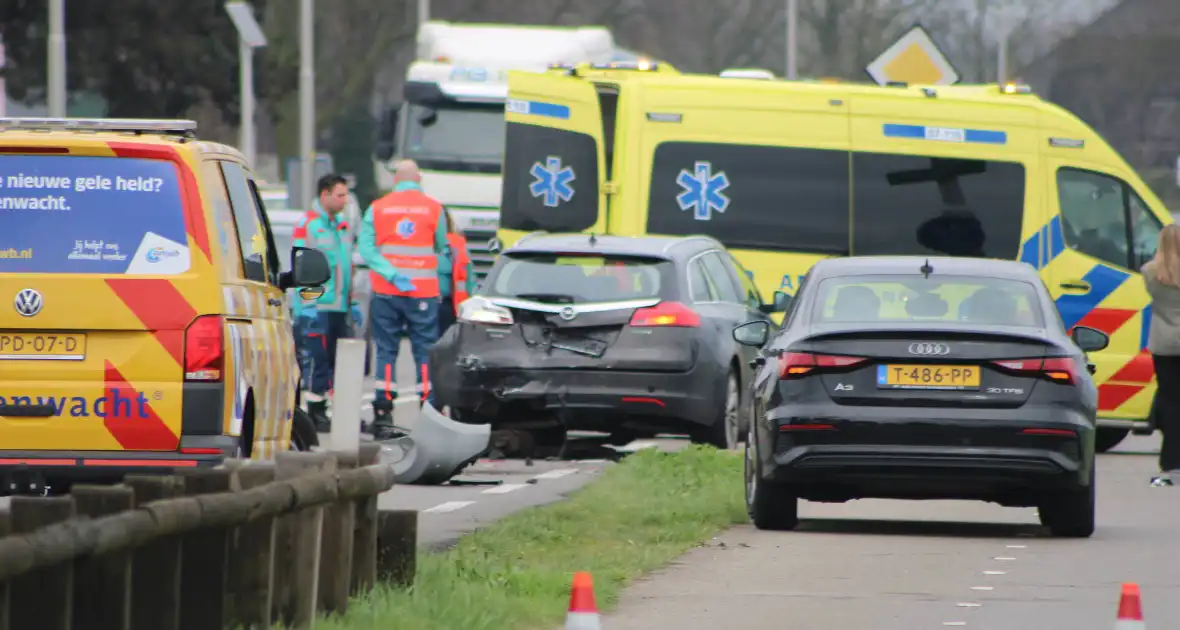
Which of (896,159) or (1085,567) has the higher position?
(896,159)

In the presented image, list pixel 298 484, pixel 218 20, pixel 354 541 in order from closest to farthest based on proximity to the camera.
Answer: pixel 298 484 → pixel 354 541 → pixel 218 20

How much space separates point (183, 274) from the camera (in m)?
11.0

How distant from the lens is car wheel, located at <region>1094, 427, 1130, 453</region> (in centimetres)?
2085

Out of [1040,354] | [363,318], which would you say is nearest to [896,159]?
[363,318]

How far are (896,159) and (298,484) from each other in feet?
45.2

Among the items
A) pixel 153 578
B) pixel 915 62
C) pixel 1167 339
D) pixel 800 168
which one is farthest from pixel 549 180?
pixel 153 578

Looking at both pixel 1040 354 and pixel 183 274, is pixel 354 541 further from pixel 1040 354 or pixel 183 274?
pixel 1040 354

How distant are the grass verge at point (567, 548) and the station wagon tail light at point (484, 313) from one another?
1337 millimetres

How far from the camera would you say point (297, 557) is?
8328mm

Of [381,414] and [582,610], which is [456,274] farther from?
[582,610]

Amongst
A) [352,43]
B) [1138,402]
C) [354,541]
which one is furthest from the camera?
[352,43]

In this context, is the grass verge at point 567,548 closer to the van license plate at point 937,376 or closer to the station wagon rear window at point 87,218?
the van license plate at point 937,376

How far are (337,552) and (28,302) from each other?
273 centimetres

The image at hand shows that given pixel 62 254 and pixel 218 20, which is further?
pixel 218 20
